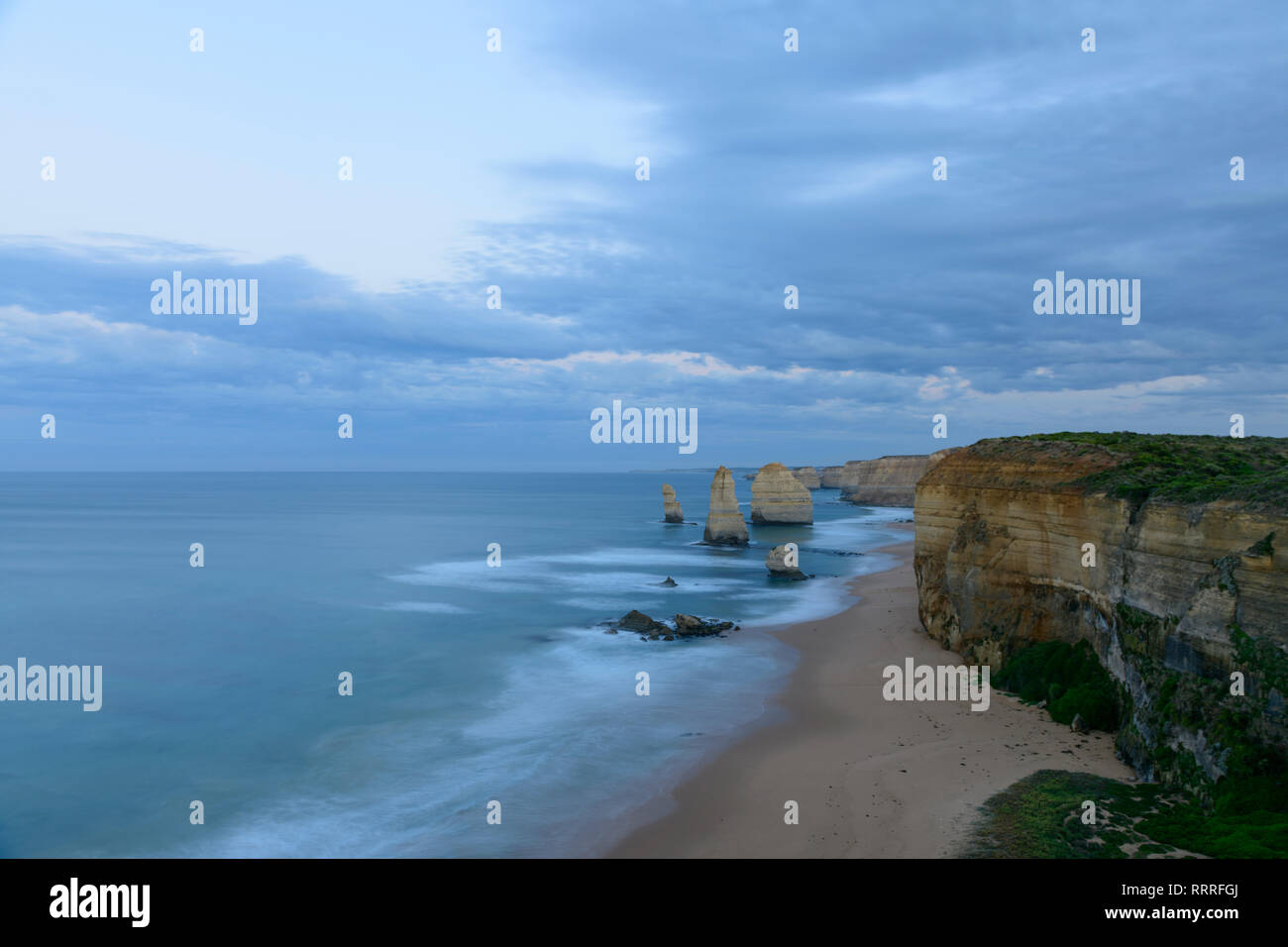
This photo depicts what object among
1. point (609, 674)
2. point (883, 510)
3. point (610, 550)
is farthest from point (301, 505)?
point (609, 674)

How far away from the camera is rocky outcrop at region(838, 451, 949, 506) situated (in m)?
138

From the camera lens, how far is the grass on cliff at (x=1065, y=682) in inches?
823

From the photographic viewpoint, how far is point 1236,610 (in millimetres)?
15422

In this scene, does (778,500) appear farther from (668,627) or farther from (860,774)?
(860,774)

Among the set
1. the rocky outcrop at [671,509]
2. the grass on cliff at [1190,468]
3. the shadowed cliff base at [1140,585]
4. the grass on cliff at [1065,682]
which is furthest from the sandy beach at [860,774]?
the rocky outcrop at [671,509]

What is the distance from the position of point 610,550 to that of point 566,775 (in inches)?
2157

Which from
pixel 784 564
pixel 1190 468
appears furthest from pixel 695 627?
pixel 1190 468

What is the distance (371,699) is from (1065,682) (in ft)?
80.0

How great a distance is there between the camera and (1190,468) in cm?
2208

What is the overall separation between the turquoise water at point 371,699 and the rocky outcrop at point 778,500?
30866 mm

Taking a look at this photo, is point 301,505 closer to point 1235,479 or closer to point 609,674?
point 609,674

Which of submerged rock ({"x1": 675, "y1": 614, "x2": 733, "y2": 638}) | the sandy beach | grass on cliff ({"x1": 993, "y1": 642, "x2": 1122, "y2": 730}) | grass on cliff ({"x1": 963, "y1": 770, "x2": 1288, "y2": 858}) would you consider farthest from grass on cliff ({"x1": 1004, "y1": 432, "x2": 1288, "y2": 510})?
submerged rock ({"x1": 675, "y1": 614, "x2": 733, "y2": 638})

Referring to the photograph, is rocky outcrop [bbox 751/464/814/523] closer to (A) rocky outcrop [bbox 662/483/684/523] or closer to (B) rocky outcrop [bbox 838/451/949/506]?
(A) rocky outcrop [bbox 662/483/684/523]
